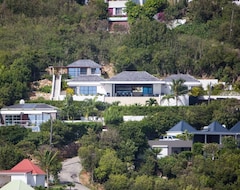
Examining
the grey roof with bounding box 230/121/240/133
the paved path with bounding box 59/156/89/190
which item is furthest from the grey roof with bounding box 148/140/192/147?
the paved path with bounding box 59/156/89/190

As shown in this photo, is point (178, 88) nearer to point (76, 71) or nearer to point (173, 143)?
point (173, 143)

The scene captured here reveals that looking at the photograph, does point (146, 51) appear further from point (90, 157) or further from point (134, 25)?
point (90, 157)

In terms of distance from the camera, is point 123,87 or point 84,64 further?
point 84,64

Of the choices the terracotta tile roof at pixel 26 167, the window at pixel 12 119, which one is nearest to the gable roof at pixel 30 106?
the window at pixel 12 119

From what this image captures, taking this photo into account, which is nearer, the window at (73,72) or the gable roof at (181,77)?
the gable roof at (181,77)

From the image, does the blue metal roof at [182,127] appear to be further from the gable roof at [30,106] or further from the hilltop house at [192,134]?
the gable roof at [30,106]

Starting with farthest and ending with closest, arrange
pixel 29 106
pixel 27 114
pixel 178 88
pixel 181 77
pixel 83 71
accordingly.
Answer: pixel 83 71 < pixel 181 77 < pixel 178 88 < pixel 29 106 < pixel 27 114

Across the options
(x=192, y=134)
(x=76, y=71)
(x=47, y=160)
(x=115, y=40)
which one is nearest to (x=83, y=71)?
(x=76, y=71)

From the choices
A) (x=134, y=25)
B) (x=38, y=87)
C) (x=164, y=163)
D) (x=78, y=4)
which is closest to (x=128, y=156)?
(x=164, y=163)
